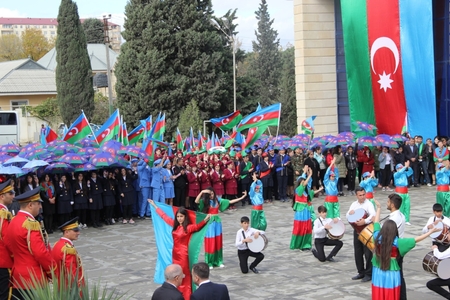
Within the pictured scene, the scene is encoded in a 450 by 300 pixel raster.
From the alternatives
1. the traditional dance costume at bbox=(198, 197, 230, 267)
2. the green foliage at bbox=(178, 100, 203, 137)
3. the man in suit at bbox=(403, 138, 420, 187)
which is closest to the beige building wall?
the man in suit at bbox=(403, 138, 420, 187)

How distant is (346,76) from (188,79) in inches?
489

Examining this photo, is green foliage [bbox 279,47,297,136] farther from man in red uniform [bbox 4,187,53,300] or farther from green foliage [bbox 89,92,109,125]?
man in red uniform [bbox 4,187,53,300]

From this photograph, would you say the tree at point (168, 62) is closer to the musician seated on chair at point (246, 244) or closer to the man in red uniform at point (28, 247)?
the musician seated on chair at point (246, 244)

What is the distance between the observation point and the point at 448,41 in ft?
94.2

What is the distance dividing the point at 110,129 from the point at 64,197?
3305mm

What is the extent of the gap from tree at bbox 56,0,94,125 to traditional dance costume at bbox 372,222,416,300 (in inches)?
1589

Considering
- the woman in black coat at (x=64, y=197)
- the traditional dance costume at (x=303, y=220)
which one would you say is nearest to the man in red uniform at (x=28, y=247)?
the traditional dance costume at (x=303, y=220)

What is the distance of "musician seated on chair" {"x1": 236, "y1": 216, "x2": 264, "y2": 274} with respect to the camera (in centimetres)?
1280

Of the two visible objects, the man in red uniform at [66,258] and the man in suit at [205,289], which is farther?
the man in red uniform at [66,258]

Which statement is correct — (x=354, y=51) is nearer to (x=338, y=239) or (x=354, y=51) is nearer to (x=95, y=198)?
(x=95, y=198)

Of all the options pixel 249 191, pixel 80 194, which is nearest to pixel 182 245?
pixel 80 194

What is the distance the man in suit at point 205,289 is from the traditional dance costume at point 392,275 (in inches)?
111

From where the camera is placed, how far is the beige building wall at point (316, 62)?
31391 mm

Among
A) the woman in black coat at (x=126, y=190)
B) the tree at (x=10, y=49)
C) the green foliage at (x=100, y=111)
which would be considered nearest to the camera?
the woman in black coat at (x=126, y=190)
